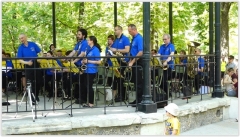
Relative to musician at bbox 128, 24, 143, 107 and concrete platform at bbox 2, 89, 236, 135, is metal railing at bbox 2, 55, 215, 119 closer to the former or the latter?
musician at bbox 128, 24, 143, 107

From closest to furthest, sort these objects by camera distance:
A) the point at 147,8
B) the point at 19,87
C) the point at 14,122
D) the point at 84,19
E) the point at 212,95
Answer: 1. the point at 14,122
2. the point at 147,8
3. the point at 212,95
4. the point at 19,87
5. the point at 84,19

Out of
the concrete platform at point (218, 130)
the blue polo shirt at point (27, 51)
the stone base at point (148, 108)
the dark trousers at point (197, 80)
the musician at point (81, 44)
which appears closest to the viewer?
the stone base at point (148, 108)

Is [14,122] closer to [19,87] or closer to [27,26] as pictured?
[19,87]

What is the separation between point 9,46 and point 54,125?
13436mm

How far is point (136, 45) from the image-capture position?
7.32 meters

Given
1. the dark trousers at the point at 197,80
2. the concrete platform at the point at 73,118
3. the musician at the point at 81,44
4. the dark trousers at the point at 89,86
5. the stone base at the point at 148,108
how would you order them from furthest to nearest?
the dark trousers at the point at 197,80, the musician at the point at 81,44, the dark trousers at the point at 89,86, the stone base at the point at 148,108, the concrete platform at the point at 73,118

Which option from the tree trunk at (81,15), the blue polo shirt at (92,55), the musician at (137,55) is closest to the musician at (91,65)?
the blue polo shirt at (92,55)

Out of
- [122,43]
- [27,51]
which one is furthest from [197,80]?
[27,51]

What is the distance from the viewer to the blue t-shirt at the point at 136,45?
7.22m

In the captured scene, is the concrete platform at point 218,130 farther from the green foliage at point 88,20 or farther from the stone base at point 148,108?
the green foliage at point 88,20

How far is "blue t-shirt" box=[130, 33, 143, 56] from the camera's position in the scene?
7223mm

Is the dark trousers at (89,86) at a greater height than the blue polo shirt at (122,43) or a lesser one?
lesser

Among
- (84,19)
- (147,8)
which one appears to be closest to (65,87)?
(147,8)

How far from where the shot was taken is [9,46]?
18500mm
